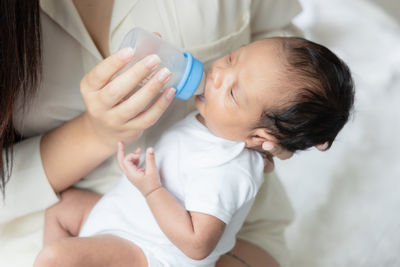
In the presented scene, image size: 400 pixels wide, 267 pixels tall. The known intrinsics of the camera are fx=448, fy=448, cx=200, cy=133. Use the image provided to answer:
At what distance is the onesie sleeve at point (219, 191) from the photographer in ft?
2.91

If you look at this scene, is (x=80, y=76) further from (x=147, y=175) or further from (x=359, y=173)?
(x=359, y=173)

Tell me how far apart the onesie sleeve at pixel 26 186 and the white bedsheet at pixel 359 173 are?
88 cm

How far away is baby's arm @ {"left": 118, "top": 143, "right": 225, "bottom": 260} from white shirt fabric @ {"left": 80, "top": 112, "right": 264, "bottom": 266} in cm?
2

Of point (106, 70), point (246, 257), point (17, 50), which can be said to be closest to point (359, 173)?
point (246, 257)

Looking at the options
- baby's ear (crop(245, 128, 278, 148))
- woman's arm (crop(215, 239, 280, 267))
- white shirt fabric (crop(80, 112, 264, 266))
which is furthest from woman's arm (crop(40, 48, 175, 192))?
woman's arm (crop(215, 239, 280, 267))

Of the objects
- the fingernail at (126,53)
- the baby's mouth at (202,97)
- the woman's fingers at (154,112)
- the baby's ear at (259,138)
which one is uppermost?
the fingernail at (126,53)

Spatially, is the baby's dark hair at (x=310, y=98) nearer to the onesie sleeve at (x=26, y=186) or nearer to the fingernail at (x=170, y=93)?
the fingernail at (x=170, y=93)

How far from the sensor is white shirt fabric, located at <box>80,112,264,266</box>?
91 centimetres

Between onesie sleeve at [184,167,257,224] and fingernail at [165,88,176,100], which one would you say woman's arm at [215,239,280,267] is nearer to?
onesie sleeve at [184,167,257,224]

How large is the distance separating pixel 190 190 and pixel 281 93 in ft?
0.88

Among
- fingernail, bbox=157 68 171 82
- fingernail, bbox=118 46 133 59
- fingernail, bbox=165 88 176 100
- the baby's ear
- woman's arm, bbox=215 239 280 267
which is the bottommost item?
woman's arm, bbox=215 239 280 267

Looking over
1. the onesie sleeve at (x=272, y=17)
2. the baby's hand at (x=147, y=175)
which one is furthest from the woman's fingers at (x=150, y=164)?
the onesie sleeve at (x=272, y=17)

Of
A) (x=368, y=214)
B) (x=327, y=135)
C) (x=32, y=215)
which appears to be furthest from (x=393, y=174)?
(x=32, y=215)

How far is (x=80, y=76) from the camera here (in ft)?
3.34
